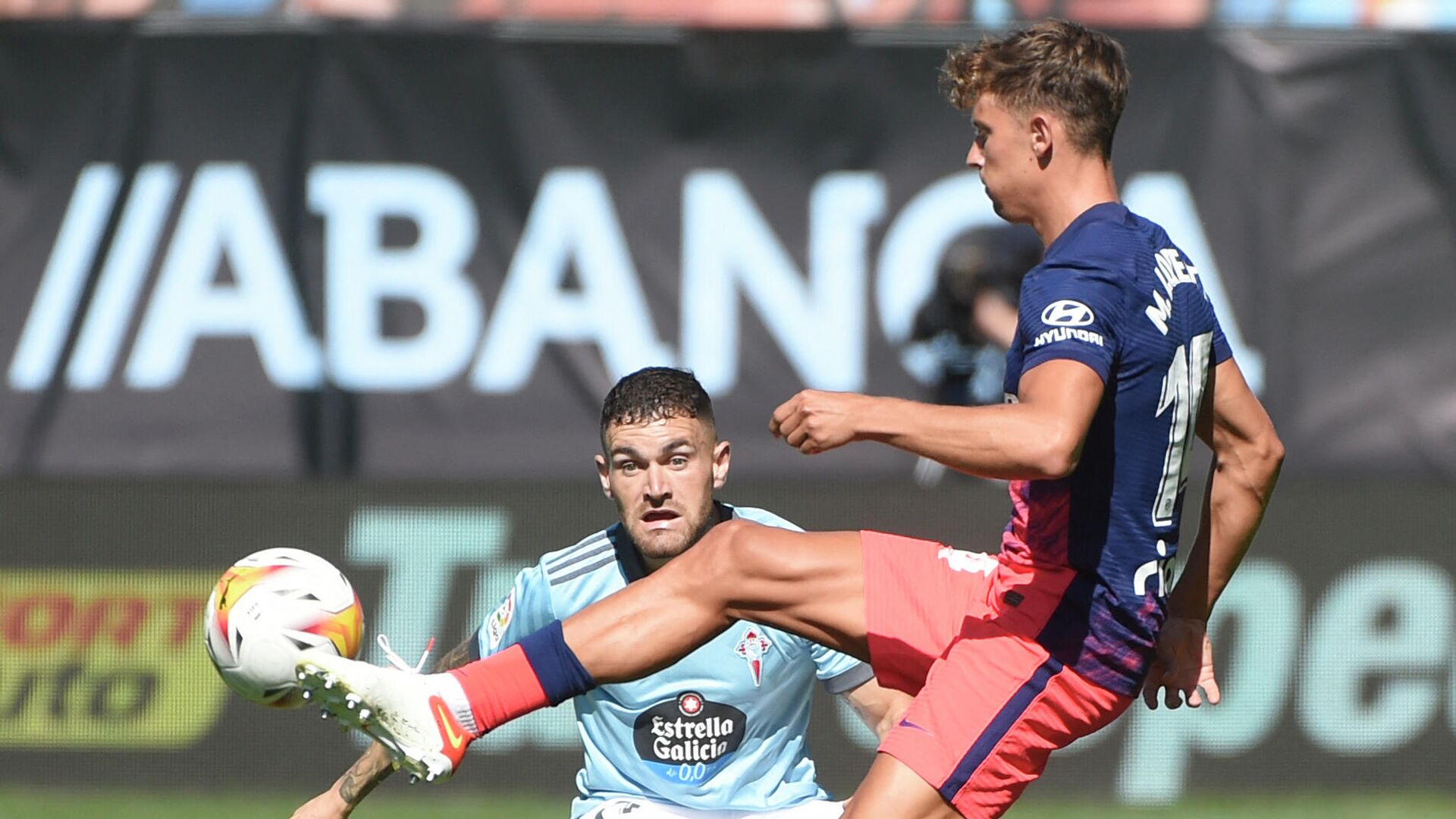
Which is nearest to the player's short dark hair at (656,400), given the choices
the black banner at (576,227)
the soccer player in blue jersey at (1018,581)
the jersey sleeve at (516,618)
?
the jersey sleeve at (516,618)

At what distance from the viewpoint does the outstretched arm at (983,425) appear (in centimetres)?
384

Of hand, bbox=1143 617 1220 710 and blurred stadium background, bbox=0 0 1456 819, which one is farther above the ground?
blurred stadium background, bbox=0 0 1456 819

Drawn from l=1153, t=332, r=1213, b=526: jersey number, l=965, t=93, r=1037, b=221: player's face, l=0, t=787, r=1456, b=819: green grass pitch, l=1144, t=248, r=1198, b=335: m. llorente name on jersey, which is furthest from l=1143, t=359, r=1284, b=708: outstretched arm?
l=0, t=787, r=1456, b=819: green grass pitch

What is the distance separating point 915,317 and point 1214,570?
4.78 meters

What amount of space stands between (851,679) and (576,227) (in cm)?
483

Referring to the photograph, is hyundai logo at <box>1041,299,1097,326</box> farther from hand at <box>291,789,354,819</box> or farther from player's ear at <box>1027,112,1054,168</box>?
hand at <box>291,789,354,819</box>

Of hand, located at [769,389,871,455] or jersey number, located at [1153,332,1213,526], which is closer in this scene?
hand, located at [769,389,871,455]

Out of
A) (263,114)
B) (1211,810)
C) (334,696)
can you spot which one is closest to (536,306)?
(263,114)

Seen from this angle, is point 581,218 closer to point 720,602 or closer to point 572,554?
point 572,554

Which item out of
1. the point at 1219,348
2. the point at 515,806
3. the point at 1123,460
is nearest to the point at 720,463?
the point at 1123,460

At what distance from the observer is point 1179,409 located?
14.3 feet

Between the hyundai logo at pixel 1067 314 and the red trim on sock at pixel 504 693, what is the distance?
1369 millimetres

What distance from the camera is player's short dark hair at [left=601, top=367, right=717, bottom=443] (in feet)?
16.3

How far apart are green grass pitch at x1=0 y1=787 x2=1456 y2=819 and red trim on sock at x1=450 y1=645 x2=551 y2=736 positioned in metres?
3.64
